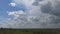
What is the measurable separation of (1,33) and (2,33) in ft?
1.25

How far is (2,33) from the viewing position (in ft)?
121

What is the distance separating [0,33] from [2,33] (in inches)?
27.0

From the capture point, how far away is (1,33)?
3706 centimetres

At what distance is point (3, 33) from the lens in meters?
36.5

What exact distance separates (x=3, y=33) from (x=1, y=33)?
76 cm

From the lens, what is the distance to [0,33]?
3725 cm

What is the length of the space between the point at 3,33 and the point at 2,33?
14.9 inches

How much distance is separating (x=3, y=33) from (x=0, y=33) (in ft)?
3.49
